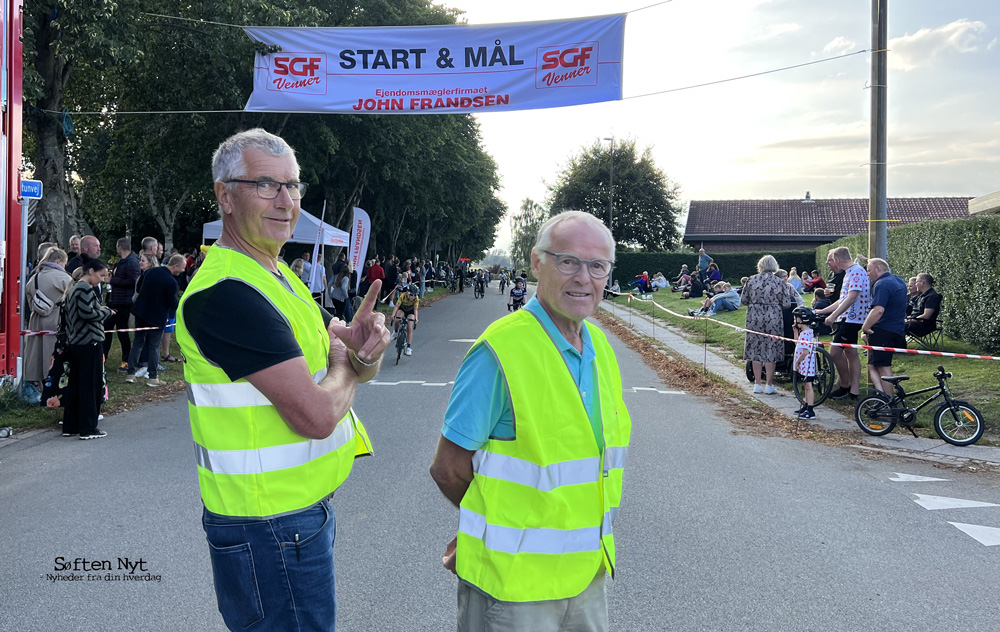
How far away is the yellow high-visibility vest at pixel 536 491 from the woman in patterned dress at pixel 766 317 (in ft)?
31.3

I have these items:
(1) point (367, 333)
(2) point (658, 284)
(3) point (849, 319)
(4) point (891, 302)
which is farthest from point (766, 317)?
(2) point (658, 284)

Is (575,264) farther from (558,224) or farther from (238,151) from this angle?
(238,151)

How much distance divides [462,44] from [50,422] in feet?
24.6

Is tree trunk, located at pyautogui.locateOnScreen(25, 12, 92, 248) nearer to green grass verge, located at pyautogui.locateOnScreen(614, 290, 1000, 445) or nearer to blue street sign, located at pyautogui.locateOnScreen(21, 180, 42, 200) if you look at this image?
blue street sign, located at pyautogui.locateOnScreen(21, 180, 42, 200)

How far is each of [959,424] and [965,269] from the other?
6.99 meters

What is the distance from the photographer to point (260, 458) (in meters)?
2.00

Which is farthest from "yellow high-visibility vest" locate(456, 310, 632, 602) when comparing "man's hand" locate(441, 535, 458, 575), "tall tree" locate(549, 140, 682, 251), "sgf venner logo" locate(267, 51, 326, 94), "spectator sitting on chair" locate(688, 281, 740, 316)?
"tall tree" locate(549, 140, 682, 251)

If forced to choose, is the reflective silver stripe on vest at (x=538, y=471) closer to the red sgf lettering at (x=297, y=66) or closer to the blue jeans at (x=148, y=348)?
the blue jeans at (x=148, y=348)

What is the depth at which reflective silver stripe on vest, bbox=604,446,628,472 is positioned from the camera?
228 cm

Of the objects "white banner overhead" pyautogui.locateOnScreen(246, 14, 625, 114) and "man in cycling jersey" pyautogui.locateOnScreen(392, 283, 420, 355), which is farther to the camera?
"man in cycling jersey" pyautogui.locateOnScreen(392, 283, 420, 355)

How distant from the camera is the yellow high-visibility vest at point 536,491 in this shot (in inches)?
85.1

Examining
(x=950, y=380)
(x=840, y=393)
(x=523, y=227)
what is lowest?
(x=840, y=393)

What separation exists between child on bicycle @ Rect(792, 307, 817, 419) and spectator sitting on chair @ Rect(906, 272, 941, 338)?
4.91m

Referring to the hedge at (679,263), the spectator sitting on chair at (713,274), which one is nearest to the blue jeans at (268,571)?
the spectator sitting on chair at (713,274)
